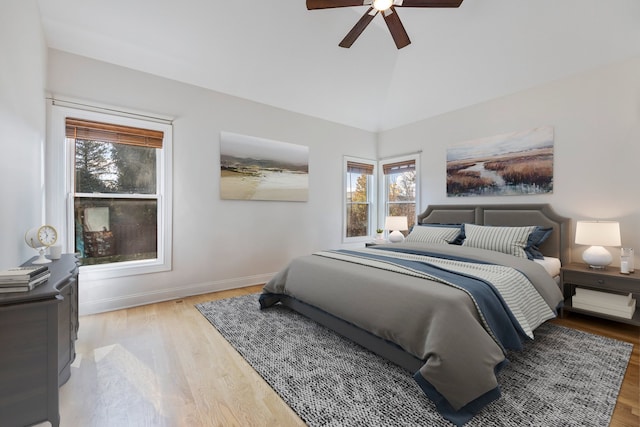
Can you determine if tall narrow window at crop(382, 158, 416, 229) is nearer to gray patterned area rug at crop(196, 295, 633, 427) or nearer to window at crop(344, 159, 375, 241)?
window at crop(344, 159, 375, 241)

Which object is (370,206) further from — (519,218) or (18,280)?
(18,280)

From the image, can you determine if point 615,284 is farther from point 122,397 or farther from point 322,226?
point 122,397

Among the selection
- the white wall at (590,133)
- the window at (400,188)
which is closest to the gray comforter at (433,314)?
the white wall at (590,133)

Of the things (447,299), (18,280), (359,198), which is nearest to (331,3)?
(447,299)

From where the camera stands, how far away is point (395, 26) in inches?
103

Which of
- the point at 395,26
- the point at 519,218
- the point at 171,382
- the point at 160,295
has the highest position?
the point at 395,26

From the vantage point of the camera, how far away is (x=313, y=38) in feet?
11.5

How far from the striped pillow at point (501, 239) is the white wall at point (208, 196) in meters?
2.25

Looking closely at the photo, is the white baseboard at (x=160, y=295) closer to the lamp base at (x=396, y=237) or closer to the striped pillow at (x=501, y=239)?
the lamp base at (x=396, y=237)

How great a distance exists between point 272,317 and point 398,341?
4.76 feet

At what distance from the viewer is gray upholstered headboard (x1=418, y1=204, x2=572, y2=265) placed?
129 inches

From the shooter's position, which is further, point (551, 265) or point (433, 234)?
point (433, 234)

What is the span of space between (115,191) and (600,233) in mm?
4988

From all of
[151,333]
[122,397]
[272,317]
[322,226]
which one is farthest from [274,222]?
[122,397]
